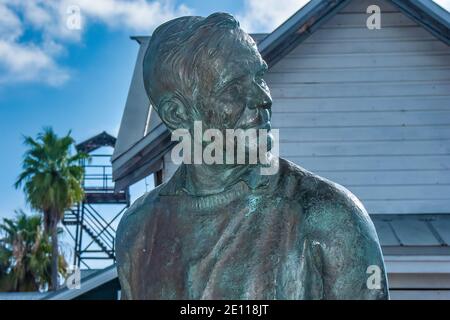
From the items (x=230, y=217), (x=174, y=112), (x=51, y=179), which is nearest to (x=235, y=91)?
(x=174, y=112)

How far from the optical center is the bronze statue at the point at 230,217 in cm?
176

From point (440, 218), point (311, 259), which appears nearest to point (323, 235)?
point (311, 259)

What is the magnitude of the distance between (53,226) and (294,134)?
21063 millimetres

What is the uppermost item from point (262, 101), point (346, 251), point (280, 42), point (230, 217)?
point (280, 42)

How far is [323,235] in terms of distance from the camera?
5.79 ft

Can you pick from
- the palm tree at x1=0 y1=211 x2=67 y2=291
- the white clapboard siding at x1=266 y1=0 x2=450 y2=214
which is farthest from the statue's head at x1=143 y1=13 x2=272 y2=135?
the palm tree at x1=0 y1=211 x2=67 y2=291

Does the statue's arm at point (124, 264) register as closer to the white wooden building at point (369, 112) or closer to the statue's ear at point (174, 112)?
the statue's ear at point (174, 112)

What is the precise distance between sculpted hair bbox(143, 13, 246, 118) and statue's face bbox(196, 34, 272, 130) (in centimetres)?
2

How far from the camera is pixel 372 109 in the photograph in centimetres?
879

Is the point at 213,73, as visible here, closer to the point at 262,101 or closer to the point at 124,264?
the point at 262,101

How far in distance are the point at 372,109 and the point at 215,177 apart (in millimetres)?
7135

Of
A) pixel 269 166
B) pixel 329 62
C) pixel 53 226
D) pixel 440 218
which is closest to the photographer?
pixel 269 166

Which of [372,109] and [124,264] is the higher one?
[372,109]
